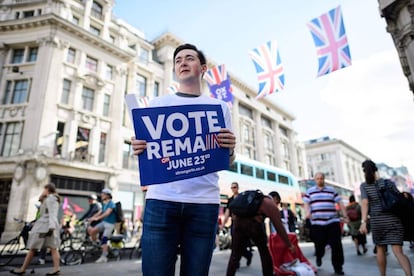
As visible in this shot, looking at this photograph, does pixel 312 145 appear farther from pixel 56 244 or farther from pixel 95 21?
pixel 56 244

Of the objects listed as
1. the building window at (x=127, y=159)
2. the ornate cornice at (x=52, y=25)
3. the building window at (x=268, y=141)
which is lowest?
the building window at (x=127, y=159)

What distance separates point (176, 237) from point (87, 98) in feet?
67.7

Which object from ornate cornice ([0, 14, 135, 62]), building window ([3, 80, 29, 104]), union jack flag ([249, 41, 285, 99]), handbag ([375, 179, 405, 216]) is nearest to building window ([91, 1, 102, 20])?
ornate cornice ([0, 14, 135, 62])

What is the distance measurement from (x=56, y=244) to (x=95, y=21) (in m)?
21.2

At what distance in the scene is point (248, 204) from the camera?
367cm

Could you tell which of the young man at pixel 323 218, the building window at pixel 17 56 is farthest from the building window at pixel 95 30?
the young man at pixel 323 218

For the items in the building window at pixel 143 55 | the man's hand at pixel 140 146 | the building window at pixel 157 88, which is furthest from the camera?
the building window at pixel 157 88

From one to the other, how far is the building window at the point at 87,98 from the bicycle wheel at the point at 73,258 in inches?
569

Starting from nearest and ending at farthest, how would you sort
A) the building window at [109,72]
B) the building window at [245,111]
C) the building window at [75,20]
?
1. the building window at [75,20]
2. the building window at [109,72]
3. the building window at [245,111]

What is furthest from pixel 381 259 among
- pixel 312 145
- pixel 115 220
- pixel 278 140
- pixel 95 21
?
pixel 312 145

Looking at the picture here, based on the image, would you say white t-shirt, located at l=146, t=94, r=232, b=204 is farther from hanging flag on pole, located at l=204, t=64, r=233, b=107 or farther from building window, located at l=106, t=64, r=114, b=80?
building window, located at l=106, t=64, r=114, b=80

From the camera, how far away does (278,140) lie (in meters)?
42.1

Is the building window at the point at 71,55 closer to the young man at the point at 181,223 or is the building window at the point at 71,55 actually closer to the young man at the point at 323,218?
the young man at the point at 323,218

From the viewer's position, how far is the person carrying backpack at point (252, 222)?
11.7ft
